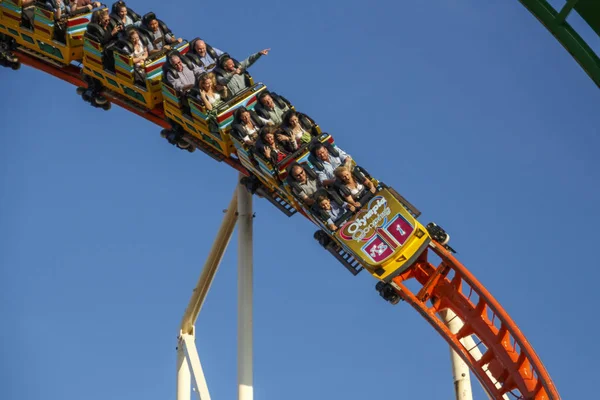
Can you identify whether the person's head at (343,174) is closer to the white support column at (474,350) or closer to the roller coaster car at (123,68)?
the white support column at (474,350)

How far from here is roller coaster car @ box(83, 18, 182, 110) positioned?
35.5 ft

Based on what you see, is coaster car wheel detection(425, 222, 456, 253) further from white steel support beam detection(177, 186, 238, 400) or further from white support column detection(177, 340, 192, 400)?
white support column detection(177, 340, 192, 400)

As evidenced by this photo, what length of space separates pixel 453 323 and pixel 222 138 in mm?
2798

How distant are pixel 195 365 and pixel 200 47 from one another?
3.25 metres

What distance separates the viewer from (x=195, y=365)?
34.1 feet

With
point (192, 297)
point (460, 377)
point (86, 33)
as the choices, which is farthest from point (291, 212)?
point (86, 33)

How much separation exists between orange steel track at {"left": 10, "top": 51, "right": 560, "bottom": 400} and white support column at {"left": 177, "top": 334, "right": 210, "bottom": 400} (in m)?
2.08

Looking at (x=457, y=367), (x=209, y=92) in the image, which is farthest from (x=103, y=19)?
(x=457, y=367)

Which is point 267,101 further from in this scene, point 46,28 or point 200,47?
point 46,28

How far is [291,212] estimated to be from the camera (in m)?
10.3

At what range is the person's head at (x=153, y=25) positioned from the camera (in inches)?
450

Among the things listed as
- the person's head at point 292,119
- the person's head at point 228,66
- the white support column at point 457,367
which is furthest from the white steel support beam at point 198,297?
the white support column at point 457,367

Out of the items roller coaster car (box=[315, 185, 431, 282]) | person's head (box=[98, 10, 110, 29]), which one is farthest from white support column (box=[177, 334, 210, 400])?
person's head (box=[98, 10, 110, 29])

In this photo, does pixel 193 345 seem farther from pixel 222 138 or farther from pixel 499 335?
pixel 499 335
